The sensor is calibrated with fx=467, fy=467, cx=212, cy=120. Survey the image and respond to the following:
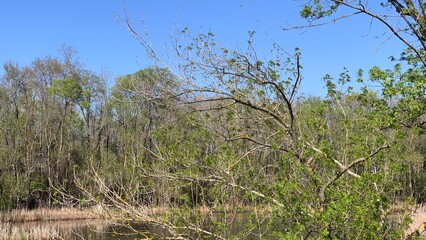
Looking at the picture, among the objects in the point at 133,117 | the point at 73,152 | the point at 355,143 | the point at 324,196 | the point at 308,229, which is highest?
the point at 133,117

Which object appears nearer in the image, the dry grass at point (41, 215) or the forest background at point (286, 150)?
the forest background at point (286, 150)

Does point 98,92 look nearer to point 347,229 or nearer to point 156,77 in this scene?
point 156,77

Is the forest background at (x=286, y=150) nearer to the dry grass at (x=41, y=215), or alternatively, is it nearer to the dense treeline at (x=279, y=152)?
the dense treeline at (x=279, y=152)

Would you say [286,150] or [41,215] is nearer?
[286,150]

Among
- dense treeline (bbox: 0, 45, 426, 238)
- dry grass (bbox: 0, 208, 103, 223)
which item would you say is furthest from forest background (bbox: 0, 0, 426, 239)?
dry grass (bbox: 0, 208, 103, 223)

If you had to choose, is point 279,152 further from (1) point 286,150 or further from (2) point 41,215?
(2) point 41,215

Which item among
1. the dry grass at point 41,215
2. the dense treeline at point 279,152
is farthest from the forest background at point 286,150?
the dry grass at point 41,215

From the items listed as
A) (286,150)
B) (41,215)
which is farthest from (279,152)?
(41,215)

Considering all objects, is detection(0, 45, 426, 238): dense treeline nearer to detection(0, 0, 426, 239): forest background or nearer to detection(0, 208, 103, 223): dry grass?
detection(0, 0, 426, 239): forest background

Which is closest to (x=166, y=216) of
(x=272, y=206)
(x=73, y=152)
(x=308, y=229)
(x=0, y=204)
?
(x=272, y=206)

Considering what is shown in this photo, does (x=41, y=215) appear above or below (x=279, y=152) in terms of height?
below

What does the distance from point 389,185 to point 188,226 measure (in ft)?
7.88

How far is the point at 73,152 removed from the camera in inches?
1264

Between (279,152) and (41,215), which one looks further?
(41,215)
